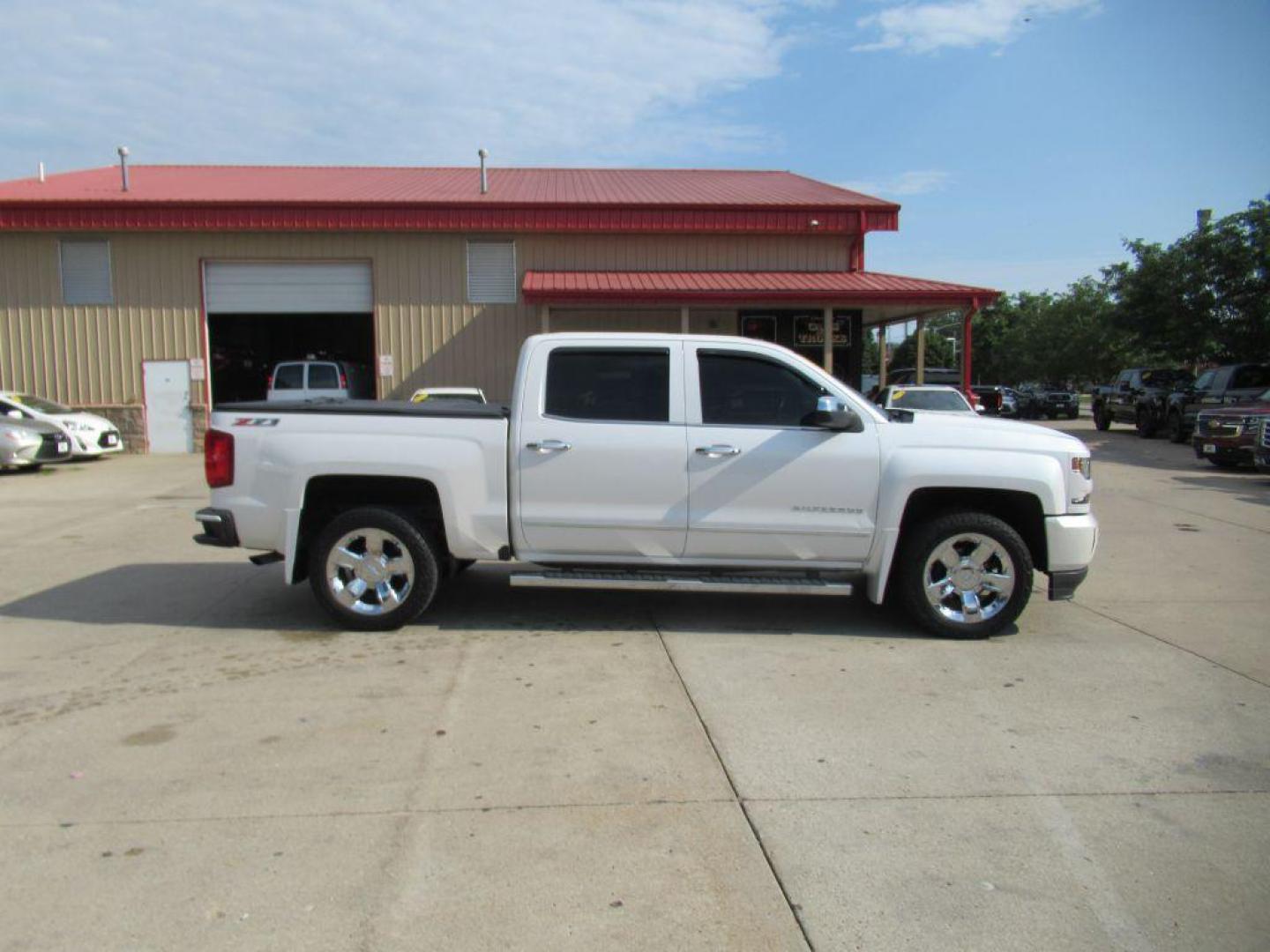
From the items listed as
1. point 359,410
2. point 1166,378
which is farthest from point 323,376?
point 1166,378

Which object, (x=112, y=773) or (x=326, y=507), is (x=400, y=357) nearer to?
(x=326, y=507)

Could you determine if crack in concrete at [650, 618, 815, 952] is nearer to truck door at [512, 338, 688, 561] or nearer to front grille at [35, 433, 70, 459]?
truck door at [512, 338, 688, 561]

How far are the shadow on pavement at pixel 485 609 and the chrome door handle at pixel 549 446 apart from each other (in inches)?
47.7

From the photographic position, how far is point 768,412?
6.39m

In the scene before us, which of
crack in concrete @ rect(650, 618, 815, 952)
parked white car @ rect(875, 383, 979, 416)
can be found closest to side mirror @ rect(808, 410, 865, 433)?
crack in concrete @ rect(650, 618, 815, 952)

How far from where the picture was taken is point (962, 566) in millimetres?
6320

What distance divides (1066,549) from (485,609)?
389 cm

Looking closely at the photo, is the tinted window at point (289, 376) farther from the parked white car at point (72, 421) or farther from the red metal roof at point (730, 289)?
the red metal roof at point (730, 289)

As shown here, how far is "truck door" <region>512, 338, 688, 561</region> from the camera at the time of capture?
6.25 metres

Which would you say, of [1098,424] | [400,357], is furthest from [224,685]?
[1098,424]

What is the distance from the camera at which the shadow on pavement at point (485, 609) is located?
670 cm

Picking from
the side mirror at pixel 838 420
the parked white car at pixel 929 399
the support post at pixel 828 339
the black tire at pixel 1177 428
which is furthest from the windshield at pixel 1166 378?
the side mirror at pixel 838 420

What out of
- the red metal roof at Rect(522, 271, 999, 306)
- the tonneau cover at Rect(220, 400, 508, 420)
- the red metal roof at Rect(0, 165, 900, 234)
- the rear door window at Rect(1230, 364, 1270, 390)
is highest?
the red metal roof at Rect(0, 165, 900, 234)

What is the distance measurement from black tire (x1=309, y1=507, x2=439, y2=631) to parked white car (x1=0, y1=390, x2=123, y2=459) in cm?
1353
